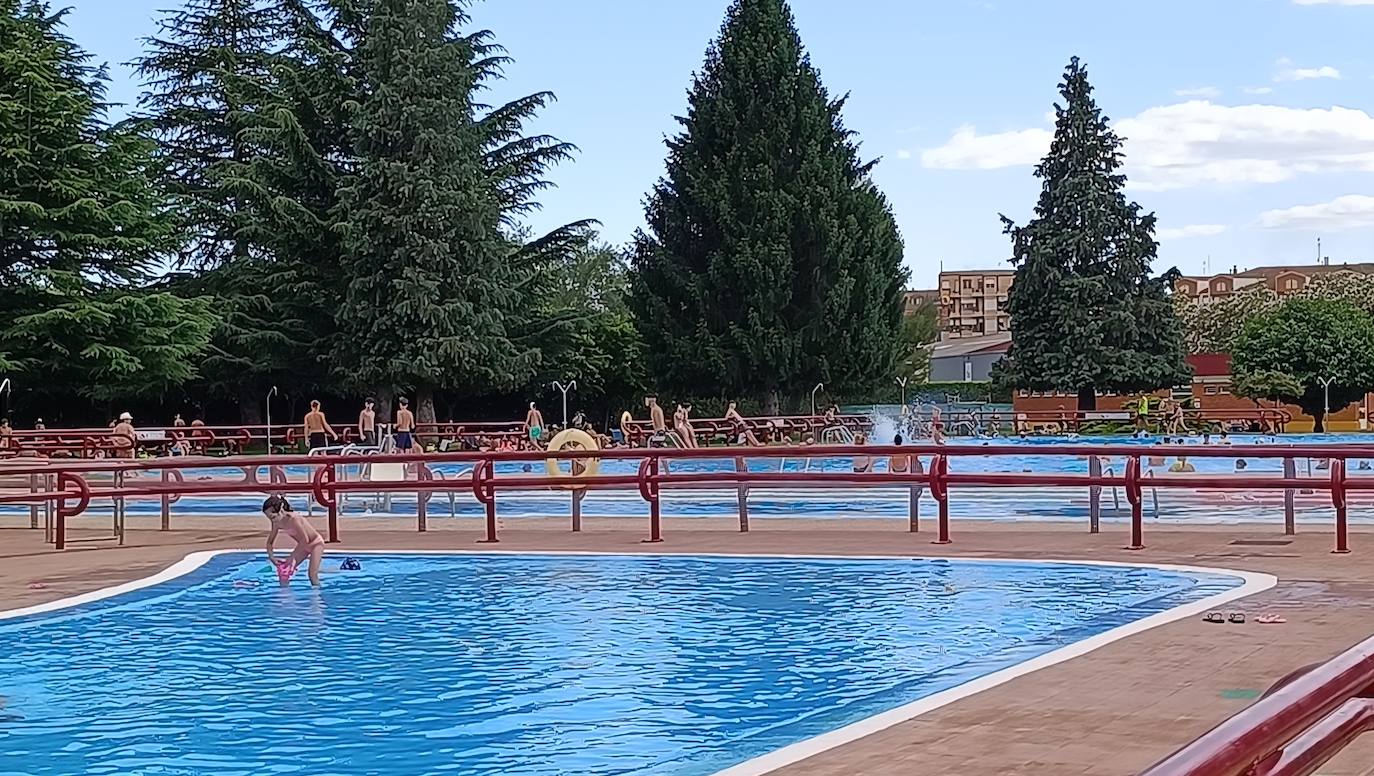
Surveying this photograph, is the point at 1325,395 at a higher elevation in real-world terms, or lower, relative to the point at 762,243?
lower

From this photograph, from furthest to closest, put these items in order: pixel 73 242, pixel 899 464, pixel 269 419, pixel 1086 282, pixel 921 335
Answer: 1. pixel 921 335
2. pixel 1086 282
3. pixel 269 419
4. pixel 73 242
5. pixel 899 464

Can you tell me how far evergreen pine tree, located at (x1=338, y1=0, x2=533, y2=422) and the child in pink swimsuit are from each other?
113ft

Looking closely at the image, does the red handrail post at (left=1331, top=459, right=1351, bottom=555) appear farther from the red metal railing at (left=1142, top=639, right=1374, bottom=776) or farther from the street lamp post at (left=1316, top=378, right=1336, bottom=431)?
the street lamp post at (left=1316, top=378, right=1336, bottom=431)

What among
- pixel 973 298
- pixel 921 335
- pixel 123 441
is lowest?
pixel 123 441

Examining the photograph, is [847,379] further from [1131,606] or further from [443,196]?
[1131,606]

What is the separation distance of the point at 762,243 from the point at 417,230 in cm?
1188

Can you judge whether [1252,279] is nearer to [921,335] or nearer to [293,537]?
[921,335]

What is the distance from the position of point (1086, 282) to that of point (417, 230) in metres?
25.5

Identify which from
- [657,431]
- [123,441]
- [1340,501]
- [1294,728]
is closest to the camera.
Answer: [1294,728]

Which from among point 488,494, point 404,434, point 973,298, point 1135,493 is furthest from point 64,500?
point 973,298

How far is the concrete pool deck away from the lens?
269 inches

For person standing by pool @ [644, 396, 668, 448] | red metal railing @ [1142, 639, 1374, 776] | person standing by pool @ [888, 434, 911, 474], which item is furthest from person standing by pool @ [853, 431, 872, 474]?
red metal railing @ [1142, 639, 1374, 776]

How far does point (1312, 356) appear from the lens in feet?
205

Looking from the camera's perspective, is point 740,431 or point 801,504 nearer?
point 801,504
